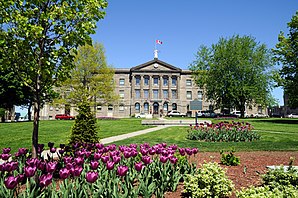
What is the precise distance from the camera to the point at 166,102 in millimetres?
71062

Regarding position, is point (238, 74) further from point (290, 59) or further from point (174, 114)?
point (174, 114)

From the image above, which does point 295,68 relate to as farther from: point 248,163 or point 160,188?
point 160,188

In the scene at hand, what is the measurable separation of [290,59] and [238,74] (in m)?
10.4

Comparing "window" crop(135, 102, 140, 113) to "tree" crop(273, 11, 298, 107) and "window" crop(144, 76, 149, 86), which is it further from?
"tree" crop(273, 11, 298, 107)

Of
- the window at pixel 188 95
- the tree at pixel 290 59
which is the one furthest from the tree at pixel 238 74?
the window at pixel 188 95

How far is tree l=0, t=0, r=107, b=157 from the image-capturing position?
498 centimetres

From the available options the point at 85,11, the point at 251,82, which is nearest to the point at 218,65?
the point at 251,82

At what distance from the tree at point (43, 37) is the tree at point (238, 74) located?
41093 millimetres

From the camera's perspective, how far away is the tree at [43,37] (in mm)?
4980

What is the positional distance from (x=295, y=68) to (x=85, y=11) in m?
37.3

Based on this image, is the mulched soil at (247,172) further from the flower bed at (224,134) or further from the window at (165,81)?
the window at (165,81)

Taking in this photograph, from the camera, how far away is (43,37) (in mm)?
5043

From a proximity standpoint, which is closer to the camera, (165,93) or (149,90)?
(149,90)

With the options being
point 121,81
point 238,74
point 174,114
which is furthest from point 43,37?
point 121,81
